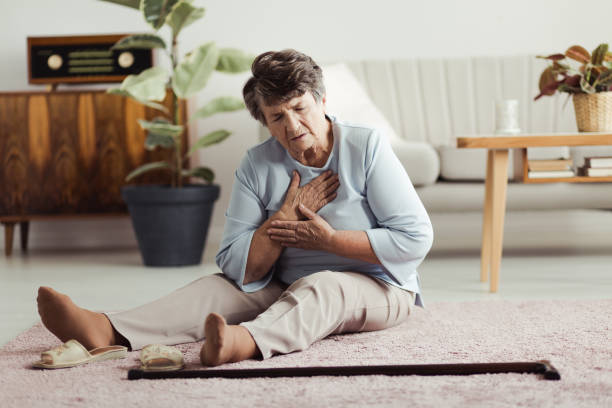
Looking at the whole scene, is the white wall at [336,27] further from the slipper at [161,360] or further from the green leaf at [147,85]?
the slipper at [161,360]

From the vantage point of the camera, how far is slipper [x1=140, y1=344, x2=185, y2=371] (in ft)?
4.96

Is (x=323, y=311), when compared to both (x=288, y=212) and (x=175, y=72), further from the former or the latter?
(x=175, y=72)

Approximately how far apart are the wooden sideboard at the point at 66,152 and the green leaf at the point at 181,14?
1.75ft

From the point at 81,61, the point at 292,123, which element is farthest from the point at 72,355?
the point at 81,61

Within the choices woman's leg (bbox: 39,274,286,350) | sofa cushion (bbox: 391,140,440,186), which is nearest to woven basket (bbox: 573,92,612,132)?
sofa cushion (bbox: 391,140,440,186)

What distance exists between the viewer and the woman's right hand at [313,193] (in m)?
1.77

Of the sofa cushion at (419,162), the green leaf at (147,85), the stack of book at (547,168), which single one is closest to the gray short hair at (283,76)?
the stack of book at (547,168)

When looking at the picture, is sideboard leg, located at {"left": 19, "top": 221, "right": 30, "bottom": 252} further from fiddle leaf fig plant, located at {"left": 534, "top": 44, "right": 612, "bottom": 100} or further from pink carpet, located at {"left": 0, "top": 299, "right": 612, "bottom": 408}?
fiddle leaf fig plant, located at {"left": 534, "top": 44, "right": 612, "bottom": 100}

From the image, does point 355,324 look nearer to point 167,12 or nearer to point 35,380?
point 35,380

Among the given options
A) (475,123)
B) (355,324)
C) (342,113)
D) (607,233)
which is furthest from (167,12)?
(607,233)

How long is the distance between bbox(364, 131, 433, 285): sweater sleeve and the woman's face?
0.47 feet

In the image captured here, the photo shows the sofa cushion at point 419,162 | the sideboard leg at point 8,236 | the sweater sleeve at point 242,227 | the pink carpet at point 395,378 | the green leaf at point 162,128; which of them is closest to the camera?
the pink carpet at point 395,378

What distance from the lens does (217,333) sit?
4.71ft

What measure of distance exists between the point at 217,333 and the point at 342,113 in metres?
2.02
